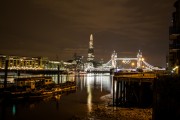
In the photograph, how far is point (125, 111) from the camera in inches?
1535

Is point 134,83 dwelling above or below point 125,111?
above

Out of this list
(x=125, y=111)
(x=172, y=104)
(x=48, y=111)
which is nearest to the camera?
(x=172, y=104)

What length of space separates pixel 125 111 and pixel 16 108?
56.1ft

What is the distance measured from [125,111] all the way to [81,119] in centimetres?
661

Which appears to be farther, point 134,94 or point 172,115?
point 134,94

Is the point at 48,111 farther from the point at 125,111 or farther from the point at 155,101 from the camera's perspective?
the point at 155,101

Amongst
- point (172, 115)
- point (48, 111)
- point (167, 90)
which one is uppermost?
point (167, 90)

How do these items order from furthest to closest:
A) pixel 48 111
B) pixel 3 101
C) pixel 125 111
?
pixel 3 101
pixel 48 111
pixel 125 111

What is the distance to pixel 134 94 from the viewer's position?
4622 centimetres

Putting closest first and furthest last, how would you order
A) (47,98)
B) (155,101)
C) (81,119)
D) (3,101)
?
(155,101)
(81,119)
(3,101)
(47,98)

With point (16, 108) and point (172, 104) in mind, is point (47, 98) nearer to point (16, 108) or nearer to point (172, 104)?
point (16, 108)

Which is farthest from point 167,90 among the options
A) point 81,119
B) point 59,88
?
point 59,88

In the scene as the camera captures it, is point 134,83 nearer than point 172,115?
No

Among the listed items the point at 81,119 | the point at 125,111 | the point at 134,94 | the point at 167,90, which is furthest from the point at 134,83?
the point at 167,90
